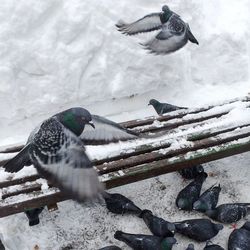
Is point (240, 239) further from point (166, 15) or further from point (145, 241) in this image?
point (166, 15)

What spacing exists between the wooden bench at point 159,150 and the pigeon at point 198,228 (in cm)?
49

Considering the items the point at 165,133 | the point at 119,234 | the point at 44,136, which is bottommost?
the point at 119,234

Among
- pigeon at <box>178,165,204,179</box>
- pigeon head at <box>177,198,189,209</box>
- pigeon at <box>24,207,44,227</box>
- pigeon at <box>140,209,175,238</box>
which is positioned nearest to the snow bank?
pigeon at <box>178,165,204,179</box>

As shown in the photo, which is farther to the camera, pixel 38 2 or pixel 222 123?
pixel 38 2

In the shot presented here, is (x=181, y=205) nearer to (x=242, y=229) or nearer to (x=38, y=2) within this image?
(x=242, y=229)

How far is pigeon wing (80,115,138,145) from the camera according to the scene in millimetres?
3736

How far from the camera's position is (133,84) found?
228 inches

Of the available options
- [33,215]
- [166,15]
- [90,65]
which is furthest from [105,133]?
[90,65]

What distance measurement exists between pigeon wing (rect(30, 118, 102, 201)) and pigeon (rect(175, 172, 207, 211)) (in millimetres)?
1539

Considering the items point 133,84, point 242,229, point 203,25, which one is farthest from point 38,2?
point 242,229

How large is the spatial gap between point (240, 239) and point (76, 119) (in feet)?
5.85

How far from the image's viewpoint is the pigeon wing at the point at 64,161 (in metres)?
3.18

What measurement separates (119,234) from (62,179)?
121cm

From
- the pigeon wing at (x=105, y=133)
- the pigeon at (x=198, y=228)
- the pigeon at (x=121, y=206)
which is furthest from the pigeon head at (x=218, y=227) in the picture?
the pigeon wing at (x=105, y=133)
